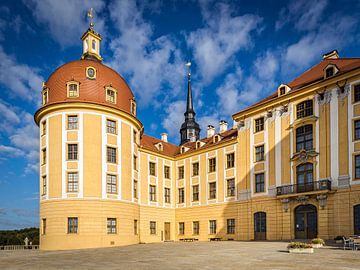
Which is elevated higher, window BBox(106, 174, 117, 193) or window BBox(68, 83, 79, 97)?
window BBox(68, 83, 79, 97)

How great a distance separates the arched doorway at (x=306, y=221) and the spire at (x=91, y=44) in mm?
26412

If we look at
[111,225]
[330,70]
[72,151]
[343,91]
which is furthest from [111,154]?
[343,91]

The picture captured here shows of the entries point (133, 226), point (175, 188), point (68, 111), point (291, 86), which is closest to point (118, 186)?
point (133, 226)

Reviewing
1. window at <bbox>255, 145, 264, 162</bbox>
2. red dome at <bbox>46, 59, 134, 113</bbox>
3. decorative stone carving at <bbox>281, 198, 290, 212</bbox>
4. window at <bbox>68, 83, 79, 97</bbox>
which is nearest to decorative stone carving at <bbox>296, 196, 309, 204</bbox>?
decorative stone carving at <bbox>281, 198, 290, 212</bbox>

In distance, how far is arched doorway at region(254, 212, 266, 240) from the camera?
35.5 meters

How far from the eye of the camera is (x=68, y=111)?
3359 cm

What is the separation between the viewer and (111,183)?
34.6 meters

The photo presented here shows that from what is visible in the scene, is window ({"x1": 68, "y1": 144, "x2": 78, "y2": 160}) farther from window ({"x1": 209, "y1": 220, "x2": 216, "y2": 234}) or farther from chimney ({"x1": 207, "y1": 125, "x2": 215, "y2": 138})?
chimney ({"x1": 207, "y1": 125, "x2": 215, "y2": 138})

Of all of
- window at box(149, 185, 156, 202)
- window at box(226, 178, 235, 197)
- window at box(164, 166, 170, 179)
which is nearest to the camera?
window at box(226, 178, 235, 197)

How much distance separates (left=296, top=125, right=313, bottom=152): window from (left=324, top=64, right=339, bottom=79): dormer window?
4.74 m

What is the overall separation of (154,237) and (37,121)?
17502 mm

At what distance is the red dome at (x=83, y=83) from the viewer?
3431cm

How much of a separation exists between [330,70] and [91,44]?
81.8 ft

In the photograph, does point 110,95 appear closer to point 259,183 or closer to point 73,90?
point 73,90
